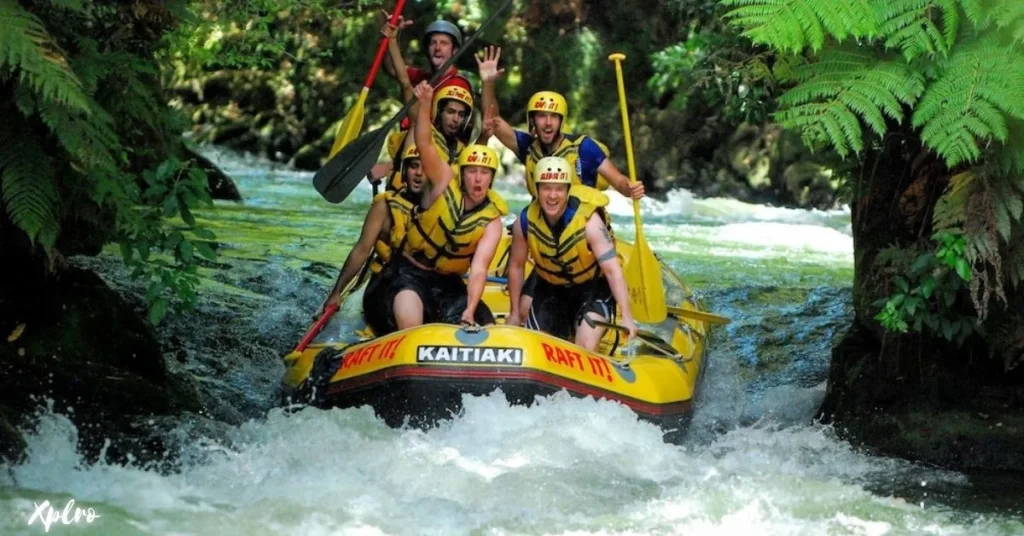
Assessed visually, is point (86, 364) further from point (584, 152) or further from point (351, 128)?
point (584, 152)

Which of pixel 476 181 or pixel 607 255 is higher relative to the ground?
pixel 476 181

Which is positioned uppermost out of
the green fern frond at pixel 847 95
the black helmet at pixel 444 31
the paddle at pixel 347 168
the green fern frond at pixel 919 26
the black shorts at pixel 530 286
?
the green fern frond at pixel 919 26

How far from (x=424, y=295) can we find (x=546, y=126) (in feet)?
4.12

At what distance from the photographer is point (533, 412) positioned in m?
5.69

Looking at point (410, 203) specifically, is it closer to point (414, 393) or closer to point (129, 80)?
point (414, 393)

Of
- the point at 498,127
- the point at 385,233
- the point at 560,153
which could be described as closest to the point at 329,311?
the point at 385,233

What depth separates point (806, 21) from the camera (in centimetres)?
474

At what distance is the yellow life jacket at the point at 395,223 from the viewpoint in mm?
6820

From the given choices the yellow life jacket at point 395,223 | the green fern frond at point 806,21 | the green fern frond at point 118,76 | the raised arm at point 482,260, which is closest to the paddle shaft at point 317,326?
the yellow life jacket at point 395,223

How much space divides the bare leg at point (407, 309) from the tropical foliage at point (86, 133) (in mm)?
1211

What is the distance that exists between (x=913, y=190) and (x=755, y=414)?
5.79 ft

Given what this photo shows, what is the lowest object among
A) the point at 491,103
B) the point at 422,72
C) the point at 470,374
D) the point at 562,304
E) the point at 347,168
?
the point at 470,374

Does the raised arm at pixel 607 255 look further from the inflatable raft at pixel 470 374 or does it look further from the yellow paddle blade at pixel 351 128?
the yellow paddle blade at pixel 351 128

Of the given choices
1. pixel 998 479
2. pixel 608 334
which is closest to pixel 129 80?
pixel 608 334
